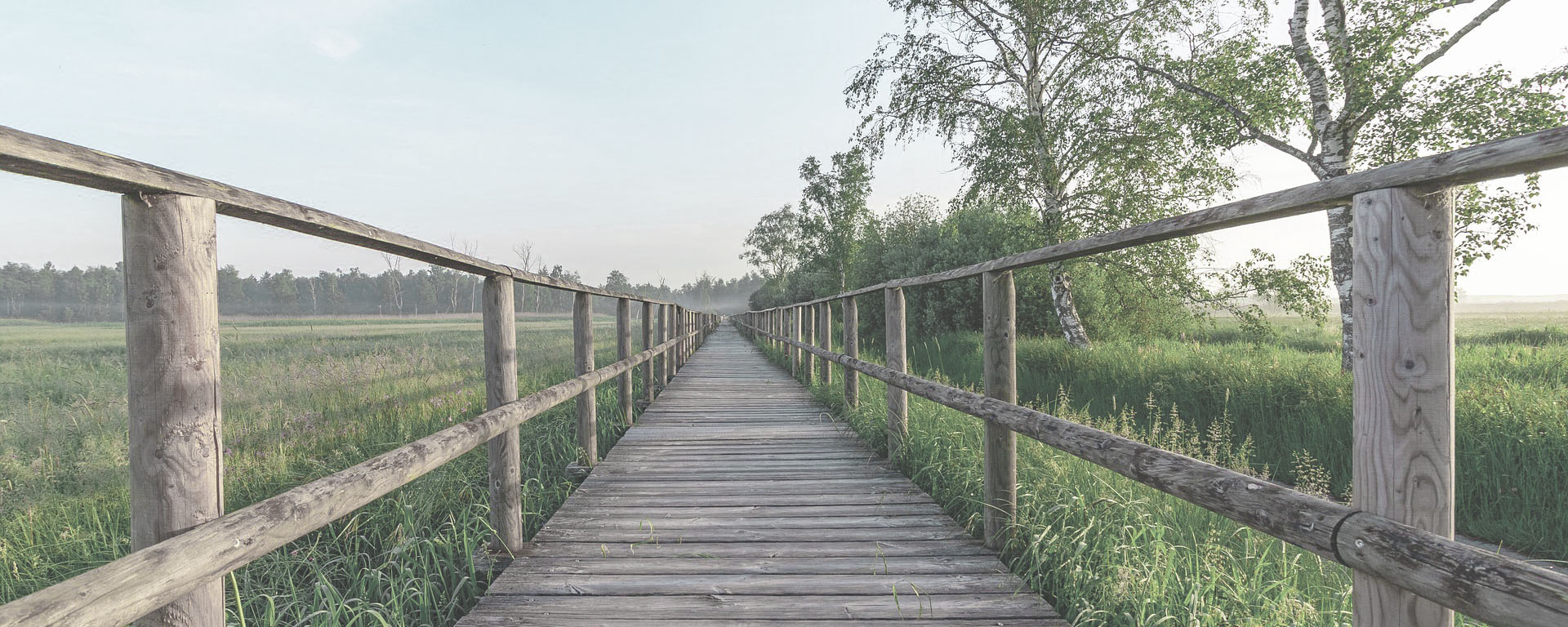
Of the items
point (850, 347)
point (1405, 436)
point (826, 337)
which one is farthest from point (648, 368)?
point (1405, 436)

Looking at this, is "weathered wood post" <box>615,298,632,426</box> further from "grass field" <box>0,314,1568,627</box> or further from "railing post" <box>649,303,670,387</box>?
"railing post" <box>649,303,670,387</box>

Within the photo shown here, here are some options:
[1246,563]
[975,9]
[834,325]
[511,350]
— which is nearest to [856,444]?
[1246,563]

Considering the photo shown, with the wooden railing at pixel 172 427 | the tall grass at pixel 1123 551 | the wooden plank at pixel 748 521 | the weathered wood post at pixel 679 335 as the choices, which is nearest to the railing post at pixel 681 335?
the weathered wood post at pixel 679 335

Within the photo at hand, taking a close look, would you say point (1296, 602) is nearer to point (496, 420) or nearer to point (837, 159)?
point (496, 420)

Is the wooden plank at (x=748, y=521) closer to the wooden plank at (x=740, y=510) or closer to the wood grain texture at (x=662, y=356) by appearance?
the wooden plank at (x=740, y=510)

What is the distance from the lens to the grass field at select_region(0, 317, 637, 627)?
2484mm

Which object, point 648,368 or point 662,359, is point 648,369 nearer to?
point 648,368

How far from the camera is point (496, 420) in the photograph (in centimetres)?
232

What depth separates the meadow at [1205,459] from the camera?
2.19 m

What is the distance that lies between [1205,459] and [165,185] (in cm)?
665

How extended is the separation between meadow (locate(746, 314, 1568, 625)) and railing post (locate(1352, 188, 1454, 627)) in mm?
884

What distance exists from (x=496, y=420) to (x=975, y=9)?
11834 mm

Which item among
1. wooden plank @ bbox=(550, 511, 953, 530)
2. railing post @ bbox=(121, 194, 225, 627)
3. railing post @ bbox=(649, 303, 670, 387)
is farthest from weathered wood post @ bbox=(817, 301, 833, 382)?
railing post @ bbox=(121, 194, 225, 627)

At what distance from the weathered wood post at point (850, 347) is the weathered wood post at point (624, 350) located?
1897mm
